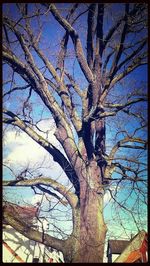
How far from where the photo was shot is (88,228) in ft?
16.3

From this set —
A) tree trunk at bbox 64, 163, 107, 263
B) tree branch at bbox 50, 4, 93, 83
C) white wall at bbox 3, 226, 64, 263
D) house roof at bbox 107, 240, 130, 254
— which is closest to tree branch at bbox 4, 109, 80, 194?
tree trunk at bbox 64, 163, 107, 263

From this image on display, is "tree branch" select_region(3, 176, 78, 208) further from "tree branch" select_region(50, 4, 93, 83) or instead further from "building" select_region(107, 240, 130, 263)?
"building" select_region(107, 240, 130, 263)

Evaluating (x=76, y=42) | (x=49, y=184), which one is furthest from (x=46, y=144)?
(x=76, y=42)

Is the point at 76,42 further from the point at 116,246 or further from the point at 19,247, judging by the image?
the point at 116,246

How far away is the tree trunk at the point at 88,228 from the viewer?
4777 millimetres

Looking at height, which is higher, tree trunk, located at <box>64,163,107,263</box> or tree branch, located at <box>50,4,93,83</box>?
tree branch, located at <box>50,4,93,83</box>

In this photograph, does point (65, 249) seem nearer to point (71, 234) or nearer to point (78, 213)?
point (71, 234)

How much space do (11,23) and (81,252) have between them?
17.5ft

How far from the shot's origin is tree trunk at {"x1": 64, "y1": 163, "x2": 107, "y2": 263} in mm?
4777

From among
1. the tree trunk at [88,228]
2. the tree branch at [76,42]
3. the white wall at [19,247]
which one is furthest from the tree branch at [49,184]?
the white wall at [19,247]

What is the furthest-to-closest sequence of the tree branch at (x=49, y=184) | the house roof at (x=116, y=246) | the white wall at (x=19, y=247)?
1. the house roof at (x=116, y=246)
2. the white wall at (x=19, y=247)
3. the tree branch at (x=49, y=184)

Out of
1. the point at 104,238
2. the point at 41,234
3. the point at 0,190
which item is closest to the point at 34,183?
the point at 0,190

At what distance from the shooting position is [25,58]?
20.2 ft

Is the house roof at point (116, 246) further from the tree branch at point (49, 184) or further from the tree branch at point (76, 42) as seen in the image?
the tree branch at point (76, 42)
